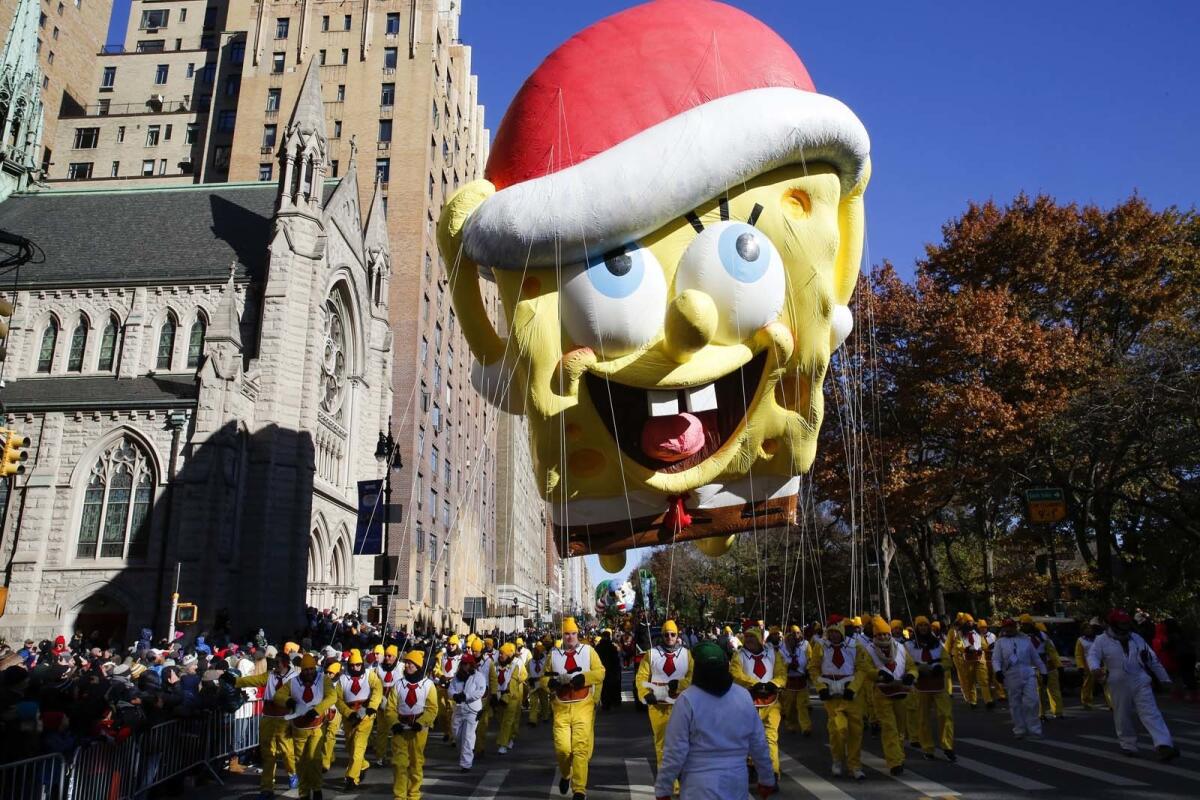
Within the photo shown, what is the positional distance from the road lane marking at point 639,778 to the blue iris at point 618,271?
5.69m

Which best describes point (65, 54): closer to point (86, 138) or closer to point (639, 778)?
point (86, 138)

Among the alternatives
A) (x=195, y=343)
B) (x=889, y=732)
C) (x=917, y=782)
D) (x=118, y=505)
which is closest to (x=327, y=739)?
(x=889, y=732)

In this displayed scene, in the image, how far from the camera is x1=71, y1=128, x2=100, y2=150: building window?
5247 cm

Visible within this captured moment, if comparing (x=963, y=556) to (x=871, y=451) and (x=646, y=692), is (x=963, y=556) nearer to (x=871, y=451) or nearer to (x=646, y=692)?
(x=871, y=451)

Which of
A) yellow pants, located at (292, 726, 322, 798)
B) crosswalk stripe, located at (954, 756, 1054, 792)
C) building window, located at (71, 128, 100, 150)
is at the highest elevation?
building window, located at (71, 128, 100, 150)

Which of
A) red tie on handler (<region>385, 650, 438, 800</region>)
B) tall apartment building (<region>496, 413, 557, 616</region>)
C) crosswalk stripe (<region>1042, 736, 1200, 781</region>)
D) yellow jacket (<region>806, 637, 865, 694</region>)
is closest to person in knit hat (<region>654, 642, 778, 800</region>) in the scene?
red tie on handler (<region>385, 650, 438, 800</region>)

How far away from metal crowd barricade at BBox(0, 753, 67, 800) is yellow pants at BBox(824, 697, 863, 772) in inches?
312

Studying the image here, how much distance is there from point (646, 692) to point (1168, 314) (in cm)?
2116

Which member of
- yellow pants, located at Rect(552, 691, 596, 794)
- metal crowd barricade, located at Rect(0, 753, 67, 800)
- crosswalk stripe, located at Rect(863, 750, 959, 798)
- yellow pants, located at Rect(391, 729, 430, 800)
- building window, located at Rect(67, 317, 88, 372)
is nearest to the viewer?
metal crowd barricade, located at Rect(0, 753, 67, 800)

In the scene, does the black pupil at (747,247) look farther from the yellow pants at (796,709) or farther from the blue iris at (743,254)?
the yellow pants at (796,709)

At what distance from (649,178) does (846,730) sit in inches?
271

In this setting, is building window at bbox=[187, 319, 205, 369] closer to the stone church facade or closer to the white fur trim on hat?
the stone church facade

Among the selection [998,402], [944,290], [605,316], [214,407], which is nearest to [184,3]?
[214,407]

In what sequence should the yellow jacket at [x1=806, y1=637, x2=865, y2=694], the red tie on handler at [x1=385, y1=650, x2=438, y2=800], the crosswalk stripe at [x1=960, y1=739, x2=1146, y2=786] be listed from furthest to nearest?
the yellow jacket at [x1=806, y1=637, x2=865, y2=694], the red tie on handler at [x1=385, y1=650, x2=438, y2=800], the crosswalk stripe at [x1=960, y1=739, x2=1146, y2=786]
